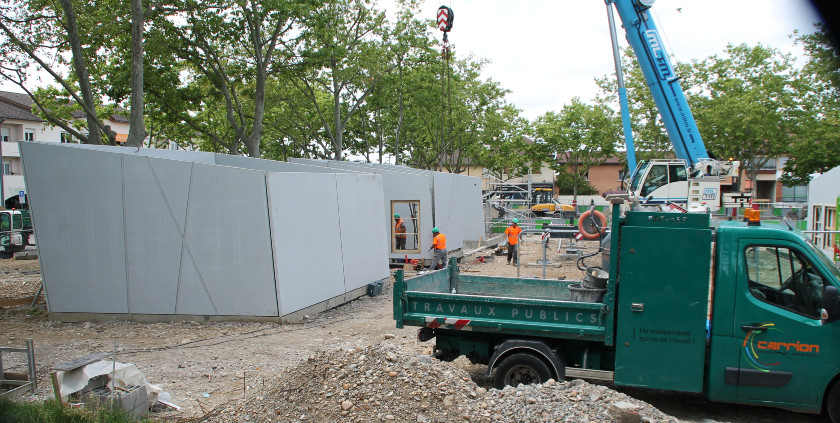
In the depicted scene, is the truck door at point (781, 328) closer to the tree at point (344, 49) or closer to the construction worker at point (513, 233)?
the construction worker at point (513, 233)

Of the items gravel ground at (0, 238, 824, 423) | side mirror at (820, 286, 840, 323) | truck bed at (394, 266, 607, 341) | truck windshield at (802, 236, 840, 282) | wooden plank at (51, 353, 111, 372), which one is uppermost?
truck windshield at (802, 236, 840, 282)

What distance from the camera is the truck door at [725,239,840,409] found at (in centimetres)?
525

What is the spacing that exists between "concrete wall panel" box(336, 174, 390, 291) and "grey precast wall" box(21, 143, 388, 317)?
1.83m

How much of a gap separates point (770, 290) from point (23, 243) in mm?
24609

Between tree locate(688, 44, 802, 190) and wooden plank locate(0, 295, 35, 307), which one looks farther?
tree locate(688, 44, 802, 190)

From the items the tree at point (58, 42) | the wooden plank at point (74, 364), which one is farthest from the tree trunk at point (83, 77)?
the wooden plank at point (74, 364)

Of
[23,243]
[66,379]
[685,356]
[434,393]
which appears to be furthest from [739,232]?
[23,243]

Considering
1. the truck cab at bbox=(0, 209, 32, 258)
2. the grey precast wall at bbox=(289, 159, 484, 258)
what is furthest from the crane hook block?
the truck cab at bbox=(0, 209, 32, 258)

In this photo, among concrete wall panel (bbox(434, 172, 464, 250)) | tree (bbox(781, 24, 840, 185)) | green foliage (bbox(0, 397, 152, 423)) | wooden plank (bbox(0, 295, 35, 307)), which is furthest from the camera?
tree (bbox(781, 24, 840, 185))

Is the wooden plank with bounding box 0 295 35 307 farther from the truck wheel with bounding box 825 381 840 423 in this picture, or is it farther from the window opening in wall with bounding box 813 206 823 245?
the window opening in wall with bounding box 813 206 823 245

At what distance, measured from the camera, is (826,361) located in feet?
17.2

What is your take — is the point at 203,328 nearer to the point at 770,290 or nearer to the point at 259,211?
the point at 259,211

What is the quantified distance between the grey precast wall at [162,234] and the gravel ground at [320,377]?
0.45 meters

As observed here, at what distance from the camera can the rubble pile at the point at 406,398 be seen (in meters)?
4.90
